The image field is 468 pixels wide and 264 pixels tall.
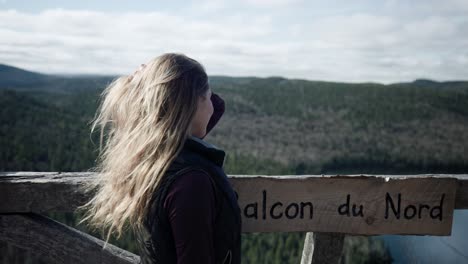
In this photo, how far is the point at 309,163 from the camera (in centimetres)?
3416

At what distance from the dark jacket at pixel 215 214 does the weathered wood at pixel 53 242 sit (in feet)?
1.99

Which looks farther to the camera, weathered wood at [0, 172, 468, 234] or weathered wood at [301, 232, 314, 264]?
weathered wood at [301, 232, 314, 264]

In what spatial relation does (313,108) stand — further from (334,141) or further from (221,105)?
(221,105)

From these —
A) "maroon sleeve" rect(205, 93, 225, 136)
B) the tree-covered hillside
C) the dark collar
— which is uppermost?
"maroon sleeve" rect(205, 93, 225, 136)

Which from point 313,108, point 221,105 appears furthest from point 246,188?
point 313,108

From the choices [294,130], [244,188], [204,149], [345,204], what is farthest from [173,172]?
[294,130]

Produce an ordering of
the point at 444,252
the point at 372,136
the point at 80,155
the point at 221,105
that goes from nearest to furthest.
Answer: the point at 221,105
the point at 444,252
the point at 80,155
the point at 372,136

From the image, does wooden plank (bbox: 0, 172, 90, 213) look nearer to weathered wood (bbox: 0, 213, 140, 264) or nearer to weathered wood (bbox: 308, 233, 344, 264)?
weathered wood (bbox: 0, 213, 140, 264)

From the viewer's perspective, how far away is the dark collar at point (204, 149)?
1171 millimetres

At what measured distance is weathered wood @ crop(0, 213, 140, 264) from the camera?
5.57 ft

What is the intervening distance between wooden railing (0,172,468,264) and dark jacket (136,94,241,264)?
1.76 feet

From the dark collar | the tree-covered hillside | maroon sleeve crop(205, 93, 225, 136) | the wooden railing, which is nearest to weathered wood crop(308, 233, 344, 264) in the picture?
the wooden railing

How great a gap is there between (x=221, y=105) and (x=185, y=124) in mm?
417

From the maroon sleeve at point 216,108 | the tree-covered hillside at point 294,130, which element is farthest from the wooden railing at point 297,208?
the tree-covered hillside at point 294,130
